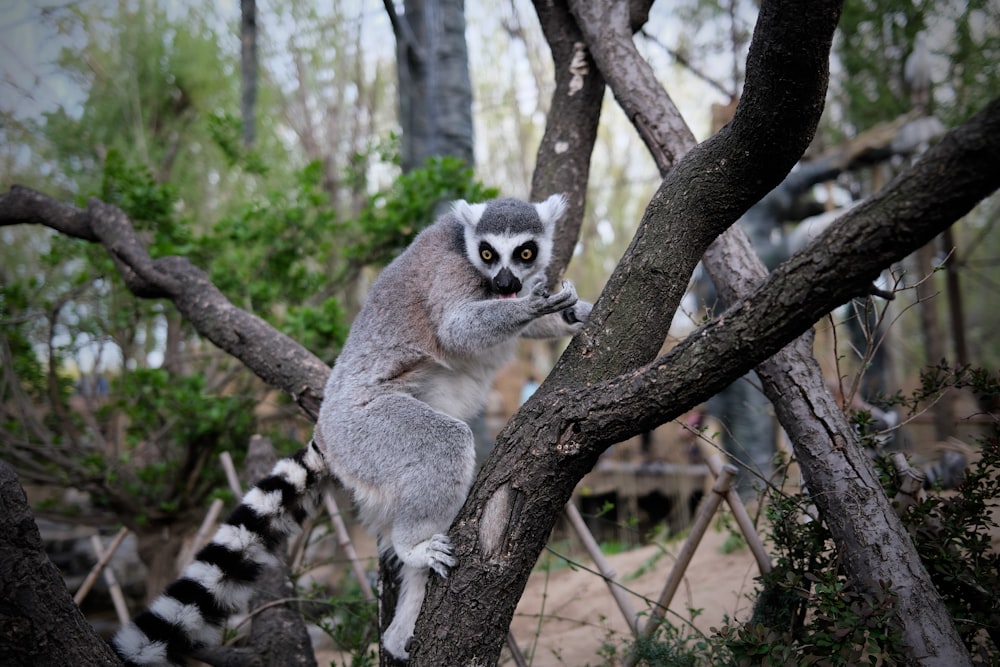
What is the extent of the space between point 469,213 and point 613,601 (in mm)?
4183

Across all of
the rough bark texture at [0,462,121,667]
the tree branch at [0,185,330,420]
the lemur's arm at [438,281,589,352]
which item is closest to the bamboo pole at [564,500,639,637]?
the lemur's arm at [438,281,589,352]

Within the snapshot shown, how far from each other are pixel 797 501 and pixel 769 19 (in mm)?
2237

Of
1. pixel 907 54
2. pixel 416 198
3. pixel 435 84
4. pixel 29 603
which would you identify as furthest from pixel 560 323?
pixel 907 54

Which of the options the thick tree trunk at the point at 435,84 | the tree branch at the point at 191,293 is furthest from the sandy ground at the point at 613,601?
the thick tree trunk at the point at 435,84

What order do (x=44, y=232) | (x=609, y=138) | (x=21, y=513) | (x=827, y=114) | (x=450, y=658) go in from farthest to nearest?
1. (x=609, y=138)
2. (x=827, y=114)
3. (x=44, y=232)
4. (x=450, y=658)
5. (x=21, y=513)

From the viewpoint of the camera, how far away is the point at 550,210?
13.3 feet

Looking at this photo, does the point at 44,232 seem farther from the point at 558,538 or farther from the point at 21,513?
the point at 21,513

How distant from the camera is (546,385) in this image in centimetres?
286

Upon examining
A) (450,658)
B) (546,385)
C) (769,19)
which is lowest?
(450,658)

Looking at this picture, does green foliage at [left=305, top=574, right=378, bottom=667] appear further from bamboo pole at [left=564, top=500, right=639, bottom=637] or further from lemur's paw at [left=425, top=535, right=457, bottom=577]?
lemur's paw at [left=425, top=535, right=457, bottom=577]

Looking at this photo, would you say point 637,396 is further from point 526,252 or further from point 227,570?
point 227,570

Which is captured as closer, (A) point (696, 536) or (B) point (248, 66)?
(A) point (696, 536)

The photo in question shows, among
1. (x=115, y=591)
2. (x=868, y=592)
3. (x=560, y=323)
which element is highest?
(x=560, y=323)

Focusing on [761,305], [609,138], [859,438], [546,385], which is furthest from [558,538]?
[609,138]
